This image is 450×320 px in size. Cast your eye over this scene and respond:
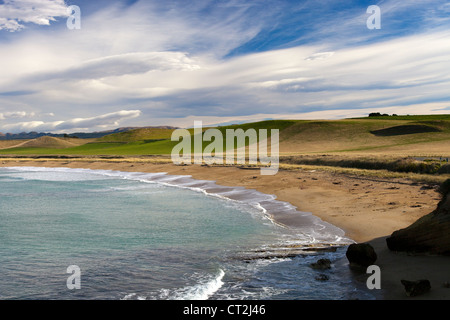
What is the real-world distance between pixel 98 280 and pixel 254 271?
16.7ft

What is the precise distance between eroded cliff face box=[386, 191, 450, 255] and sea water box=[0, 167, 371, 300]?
2.16m

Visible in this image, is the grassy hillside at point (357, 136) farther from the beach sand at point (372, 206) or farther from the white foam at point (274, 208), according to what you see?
the white foam at point (274, 208)

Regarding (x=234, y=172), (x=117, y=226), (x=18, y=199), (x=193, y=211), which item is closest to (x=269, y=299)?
(x=117, y=226)

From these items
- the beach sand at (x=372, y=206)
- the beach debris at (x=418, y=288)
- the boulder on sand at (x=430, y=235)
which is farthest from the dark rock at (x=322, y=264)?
the beach debris at (x=418, y=288)

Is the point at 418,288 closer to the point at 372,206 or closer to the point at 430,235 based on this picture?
the point at 430,235

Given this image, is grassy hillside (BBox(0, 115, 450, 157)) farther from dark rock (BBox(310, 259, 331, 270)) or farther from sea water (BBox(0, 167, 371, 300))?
dark rock (BBox(310, 259, 331, 270))

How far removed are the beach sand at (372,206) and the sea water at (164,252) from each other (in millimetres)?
1058

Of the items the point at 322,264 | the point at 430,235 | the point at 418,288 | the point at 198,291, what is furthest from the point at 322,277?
the point at 198,291

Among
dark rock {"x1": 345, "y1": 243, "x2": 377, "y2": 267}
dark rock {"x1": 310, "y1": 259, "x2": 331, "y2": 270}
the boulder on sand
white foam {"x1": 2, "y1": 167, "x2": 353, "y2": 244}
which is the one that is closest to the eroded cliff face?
the boulder on sand

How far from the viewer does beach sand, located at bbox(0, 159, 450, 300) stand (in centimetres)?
1016

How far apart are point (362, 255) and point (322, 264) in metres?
1.31

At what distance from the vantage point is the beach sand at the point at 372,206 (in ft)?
33.3
